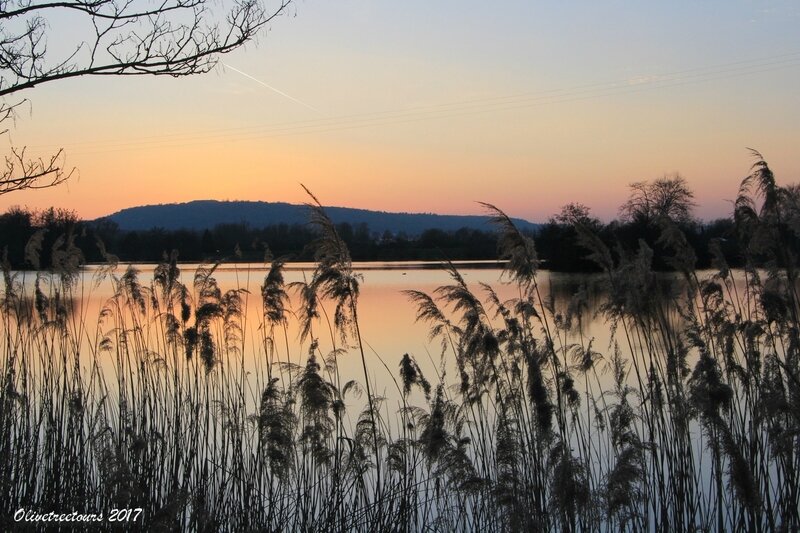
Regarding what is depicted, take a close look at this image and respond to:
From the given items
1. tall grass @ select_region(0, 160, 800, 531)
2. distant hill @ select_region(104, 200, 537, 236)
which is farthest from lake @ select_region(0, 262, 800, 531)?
distant hill @ select_region(104, 200, 537, 236)

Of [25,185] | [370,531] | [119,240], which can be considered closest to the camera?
[25,185]

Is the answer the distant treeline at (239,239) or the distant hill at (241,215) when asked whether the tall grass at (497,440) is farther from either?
the distant hill at (241,215)

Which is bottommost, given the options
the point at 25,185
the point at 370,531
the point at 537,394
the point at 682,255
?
the point at 370,531

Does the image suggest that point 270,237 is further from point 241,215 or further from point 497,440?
point 241,215

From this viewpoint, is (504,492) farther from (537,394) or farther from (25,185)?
(25,185)

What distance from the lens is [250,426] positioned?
291 inches

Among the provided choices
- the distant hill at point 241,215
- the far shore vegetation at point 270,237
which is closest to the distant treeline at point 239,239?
the far shore vegetation at point 270,237

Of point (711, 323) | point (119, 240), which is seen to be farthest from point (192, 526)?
point (119, 240)

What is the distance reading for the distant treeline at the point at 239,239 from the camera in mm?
7133

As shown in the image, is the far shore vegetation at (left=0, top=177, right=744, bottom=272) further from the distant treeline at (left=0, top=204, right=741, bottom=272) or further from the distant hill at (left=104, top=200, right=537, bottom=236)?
the distant hill at (left=104, top=200, right=537, bottom=236)

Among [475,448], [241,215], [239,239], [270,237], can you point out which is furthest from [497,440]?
[241,215]

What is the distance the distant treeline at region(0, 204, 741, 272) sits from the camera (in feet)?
23.4

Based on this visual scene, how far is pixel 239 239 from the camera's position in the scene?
17.5 m

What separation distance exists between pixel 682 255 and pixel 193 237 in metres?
18.8
